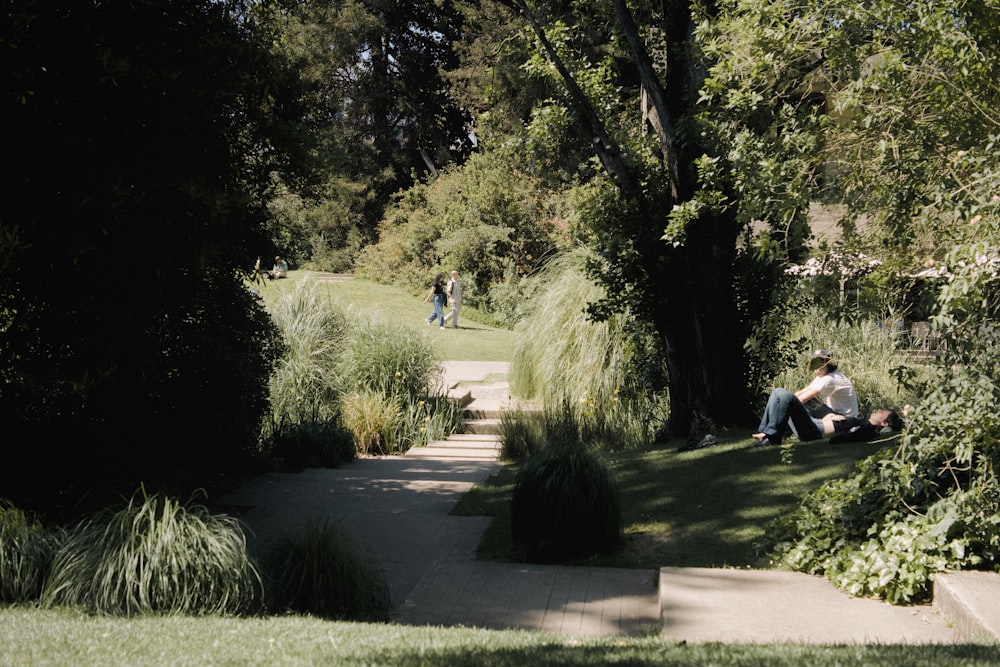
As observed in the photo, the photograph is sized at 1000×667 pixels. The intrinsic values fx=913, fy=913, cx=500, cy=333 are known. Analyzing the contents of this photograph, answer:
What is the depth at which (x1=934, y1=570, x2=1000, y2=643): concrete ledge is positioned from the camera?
4559mm

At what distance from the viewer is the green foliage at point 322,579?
5348 mm

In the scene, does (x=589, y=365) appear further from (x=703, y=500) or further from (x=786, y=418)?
(x=703, y=500)

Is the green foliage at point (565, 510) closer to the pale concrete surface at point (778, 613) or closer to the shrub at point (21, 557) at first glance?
the pale concrete surface at point (778, 613)

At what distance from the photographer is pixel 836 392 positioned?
34.0ft

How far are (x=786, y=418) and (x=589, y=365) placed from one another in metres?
4.36

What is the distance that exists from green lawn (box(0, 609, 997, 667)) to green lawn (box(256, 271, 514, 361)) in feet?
34.2

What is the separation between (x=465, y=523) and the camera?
7.89 m

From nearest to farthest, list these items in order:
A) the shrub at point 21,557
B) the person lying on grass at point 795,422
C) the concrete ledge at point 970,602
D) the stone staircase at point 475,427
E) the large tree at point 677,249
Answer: the concrete ledge at point 970,602 < the shrub at point 21,557 < the person lying on grass at point 795,422 < the large tree at point 677,249 < the stone staircase at point 475,427

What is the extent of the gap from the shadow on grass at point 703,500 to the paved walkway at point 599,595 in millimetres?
316

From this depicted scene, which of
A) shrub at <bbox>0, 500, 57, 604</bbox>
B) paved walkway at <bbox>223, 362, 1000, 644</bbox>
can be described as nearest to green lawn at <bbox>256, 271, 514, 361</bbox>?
paved walkway at <bbox>223, 362, 1000, 644</bbox>

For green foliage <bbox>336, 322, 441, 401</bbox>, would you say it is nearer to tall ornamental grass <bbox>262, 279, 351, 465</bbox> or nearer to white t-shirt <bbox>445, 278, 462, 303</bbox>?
tall ornamental grass <bbox>262, 279, 351, 465</bbox>

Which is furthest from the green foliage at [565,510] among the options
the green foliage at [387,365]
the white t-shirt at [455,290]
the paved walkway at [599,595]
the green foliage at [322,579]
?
the white t-shirt at [455,290]

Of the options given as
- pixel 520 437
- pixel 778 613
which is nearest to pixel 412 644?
pixel 778 613

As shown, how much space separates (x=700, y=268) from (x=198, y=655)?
7523 mm
